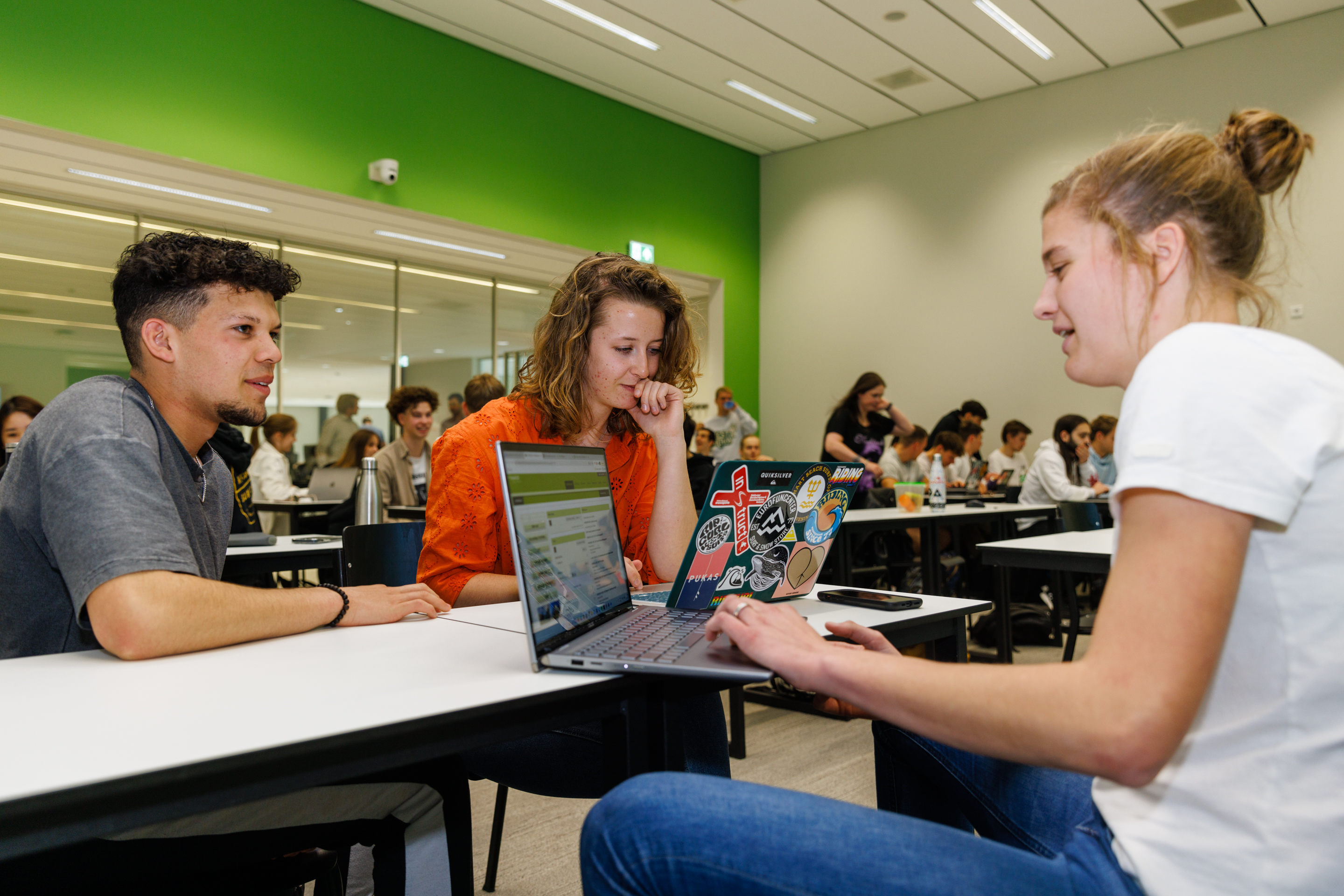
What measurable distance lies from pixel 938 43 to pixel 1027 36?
26.7 inches

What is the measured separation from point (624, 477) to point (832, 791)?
1203mm

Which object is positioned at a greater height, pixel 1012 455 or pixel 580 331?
pixel 580 331

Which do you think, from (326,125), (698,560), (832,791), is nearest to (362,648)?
(698,560)

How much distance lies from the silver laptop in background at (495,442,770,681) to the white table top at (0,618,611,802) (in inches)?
2.0

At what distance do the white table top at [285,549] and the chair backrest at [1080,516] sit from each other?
2766 millimetres

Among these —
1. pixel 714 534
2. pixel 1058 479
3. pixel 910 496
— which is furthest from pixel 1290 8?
pixel 714 534

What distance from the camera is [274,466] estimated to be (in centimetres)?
543

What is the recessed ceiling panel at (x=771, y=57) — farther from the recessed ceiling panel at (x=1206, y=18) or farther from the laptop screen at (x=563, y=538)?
the laptop screen at (x=563, y=538)

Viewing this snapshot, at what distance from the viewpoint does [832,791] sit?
2.42m

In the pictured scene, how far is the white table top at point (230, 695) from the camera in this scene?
659 mm

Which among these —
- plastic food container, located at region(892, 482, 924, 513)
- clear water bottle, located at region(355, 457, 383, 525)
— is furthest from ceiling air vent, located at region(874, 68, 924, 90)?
clear water bottle, located at region(355, 457, 383, 525)

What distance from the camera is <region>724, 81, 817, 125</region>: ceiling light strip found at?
770 cm

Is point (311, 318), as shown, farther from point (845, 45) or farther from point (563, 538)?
point (563, 538)

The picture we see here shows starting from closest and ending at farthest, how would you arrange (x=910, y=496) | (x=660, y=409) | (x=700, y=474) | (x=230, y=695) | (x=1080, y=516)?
(x=230, y=695) < (x=660, y=409) < (x=700, y=474) < (x=1080, y=516) < (x=910, y=496)
